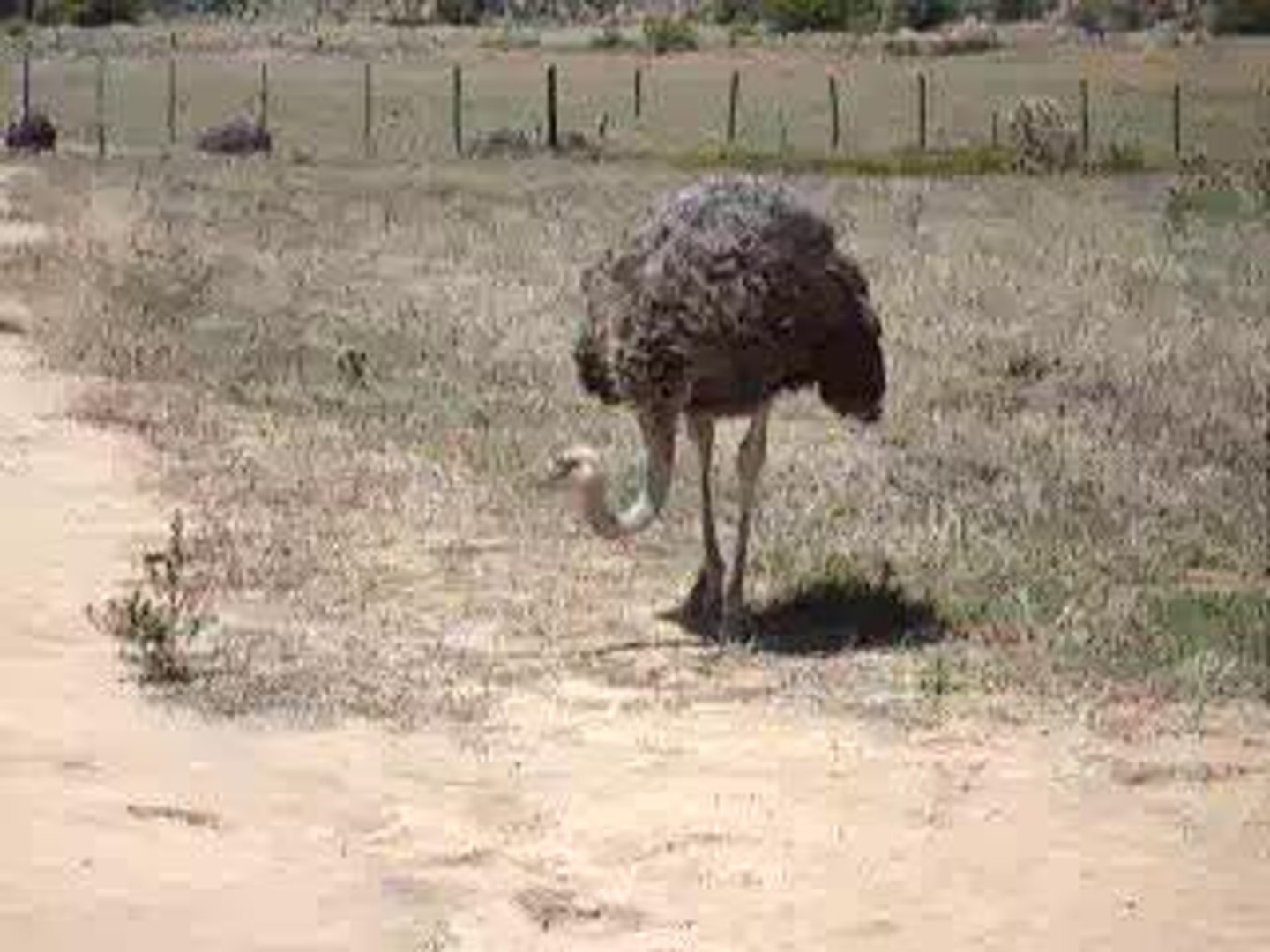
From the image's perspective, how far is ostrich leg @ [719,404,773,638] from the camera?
1121 cm

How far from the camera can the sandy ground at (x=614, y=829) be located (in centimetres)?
762

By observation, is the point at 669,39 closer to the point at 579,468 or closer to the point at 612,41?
the point at 612,41

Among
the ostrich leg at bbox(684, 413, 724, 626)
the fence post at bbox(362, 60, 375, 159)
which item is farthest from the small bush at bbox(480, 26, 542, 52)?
the ostrich leg at bbox(684, 413, 724, 626)

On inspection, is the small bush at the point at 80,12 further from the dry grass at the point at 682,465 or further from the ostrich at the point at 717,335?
the ostrich at the point at 717,335

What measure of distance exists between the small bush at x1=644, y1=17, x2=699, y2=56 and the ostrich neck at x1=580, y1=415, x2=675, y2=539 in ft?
181

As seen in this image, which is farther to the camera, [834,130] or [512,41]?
[512,41]

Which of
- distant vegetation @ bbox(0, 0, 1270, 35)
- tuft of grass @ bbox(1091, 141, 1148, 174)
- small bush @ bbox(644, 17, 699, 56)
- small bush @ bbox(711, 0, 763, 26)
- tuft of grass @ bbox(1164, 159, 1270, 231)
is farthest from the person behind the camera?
small bush @ bbox(711, 0, 763, 26)

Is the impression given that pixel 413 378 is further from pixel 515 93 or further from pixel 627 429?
pixel 515 93

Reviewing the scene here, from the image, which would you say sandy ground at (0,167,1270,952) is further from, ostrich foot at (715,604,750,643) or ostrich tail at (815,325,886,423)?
ostrich tail at (815,325,886,423)

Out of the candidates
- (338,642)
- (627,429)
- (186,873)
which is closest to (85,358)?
(627,429)

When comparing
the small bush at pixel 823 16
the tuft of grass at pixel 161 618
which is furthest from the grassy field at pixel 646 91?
the tuft of grass at pixel 161 618

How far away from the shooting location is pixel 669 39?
68062mm

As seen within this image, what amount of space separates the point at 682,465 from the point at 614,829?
6.57 metres

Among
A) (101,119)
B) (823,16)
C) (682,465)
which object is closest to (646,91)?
(101,119)
